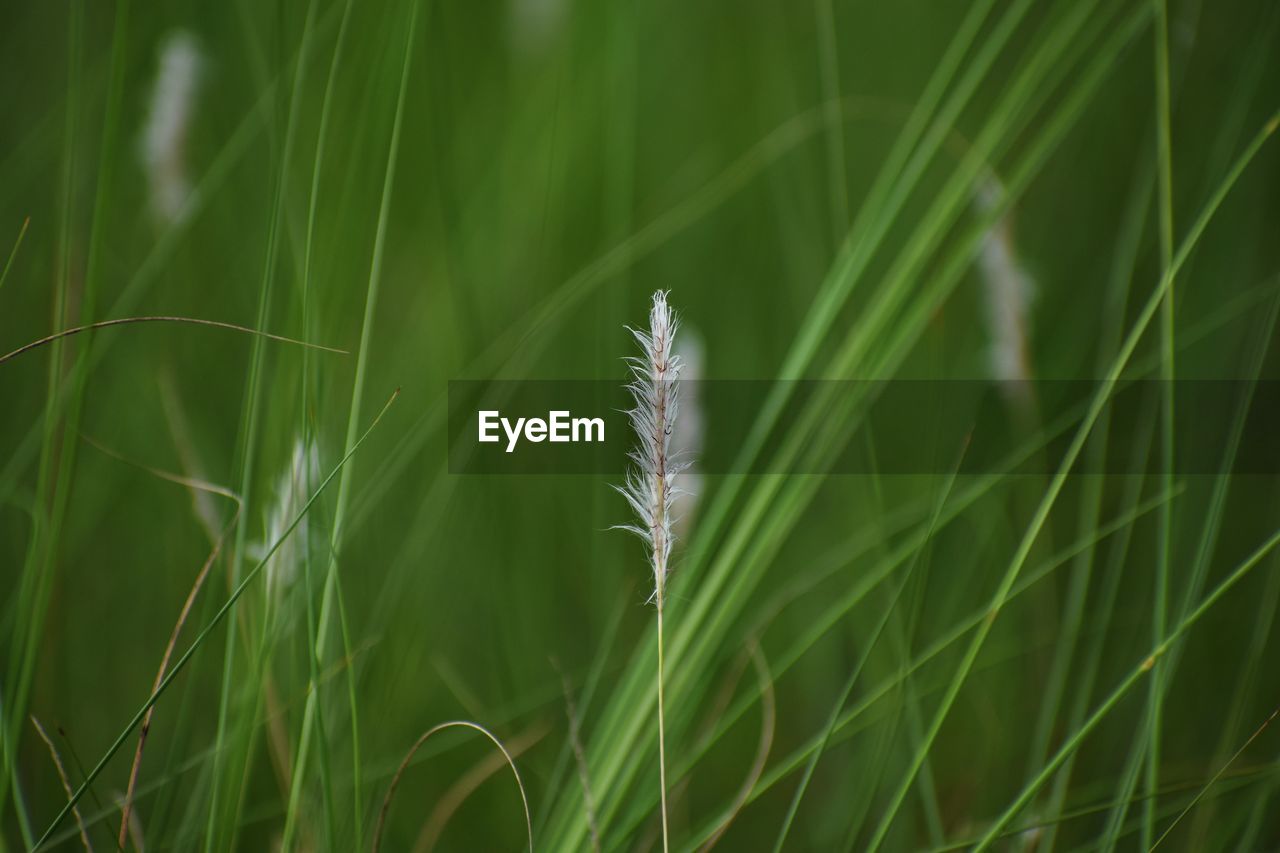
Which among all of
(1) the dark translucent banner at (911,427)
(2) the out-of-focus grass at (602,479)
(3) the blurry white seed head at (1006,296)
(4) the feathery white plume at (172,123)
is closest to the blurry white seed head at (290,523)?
(2) the out-of-focus grass at (602,479)

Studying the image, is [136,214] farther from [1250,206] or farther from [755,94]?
[1250,206]

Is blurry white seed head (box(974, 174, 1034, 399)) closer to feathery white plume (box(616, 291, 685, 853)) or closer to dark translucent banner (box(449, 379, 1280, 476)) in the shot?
dark translucent banner (box(449, 379, 1280, 476))

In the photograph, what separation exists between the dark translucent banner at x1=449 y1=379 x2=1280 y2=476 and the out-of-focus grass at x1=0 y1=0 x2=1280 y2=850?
2 centimetres

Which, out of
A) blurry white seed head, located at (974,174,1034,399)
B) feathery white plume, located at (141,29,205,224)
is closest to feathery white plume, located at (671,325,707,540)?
blurry white seed head, located at (974,174,1034,399)

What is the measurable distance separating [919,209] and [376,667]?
0.88m

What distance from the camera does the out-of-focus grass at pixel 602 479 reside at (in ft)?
1.67

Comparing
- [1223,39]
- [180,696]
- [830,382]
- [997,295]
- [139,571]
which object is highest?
[1223,39]

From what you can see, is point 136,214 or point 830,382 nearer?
point 830,382

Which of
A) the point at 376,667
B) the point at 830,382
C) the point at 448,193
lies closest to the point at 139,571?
the point at 376,667

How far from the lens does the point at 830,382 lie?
1.76 feet

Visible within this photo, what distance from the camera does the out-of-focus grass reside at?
508mm

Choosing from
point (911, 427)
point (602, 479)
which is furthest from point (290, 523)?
point (911, 427)

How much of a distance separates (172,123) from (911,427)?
0.79 meters

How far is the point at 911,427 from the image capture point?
37.8 inches
